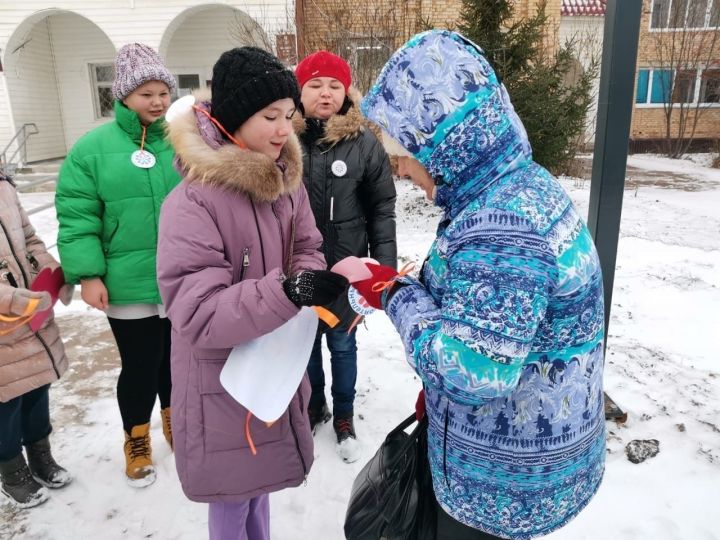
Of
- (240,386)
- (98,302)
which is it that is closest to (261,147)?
(240,386)

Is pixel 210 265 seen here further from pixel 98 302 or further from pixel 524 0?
pixel 524 0

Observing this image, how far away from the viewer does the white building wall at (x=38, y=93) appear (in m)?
12.9

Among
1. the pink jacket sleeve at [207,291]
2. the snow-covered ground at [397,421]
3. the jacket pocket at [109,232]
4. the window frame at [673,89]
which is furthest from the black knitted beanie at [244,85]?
the window frame at [673,89]

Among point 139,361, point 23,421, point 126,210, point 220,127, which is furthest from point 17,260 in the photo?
point 220,127

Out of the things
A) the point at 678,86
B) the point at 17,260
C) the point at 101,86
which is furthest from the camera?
the point at 678,86

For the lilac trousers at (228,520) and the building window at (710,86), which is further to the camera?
the building window at (710,86)

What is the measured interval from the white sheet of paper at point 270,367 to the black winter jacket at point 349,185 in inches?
53.1

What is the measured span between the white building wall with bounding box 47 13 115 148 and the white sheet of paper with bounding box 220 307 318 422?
48.9ft

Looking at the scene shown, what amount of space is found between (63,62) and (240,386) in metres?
16.3

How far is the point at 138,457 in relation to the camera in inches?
109

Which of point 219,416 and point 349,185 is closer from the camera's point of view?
point 219,416

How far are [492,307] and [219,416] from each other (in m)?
0.97

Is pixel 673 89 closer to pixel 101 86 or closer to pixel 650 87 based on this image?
pixel 650 87

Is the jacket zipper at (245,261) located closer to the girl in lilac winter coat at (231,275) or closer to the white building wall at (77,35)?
the girl in lilac winter coat at (231,275)
